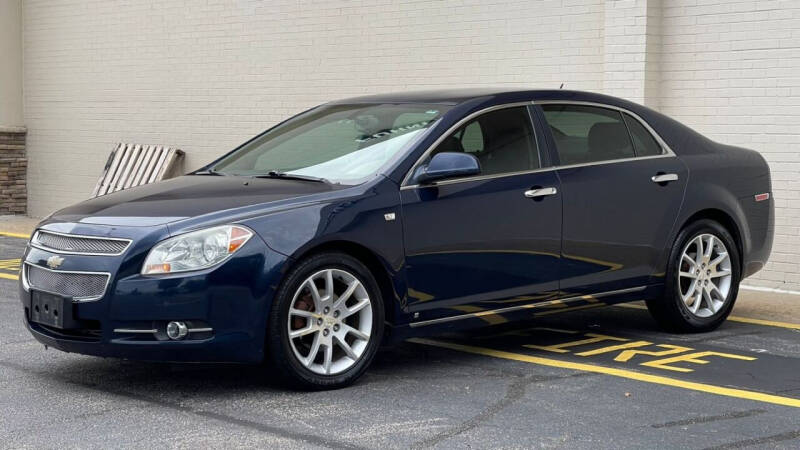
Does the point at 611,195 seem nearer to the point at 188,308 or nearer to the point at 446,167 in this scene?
the point at 446,167

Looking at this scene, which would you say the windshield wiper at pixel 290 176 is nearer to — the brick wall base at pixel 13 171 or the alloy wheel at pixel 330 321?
the alloy wheel at pixel 330 321

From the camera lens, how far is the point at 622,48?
11109 millimetres

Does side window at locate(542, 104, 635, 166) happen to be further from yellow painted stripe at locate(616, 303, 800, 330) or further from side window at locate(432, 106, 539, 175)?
yellow painted stripe at locate(616, 303, 800, 330)

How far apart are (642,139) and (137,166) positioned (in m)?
9.11

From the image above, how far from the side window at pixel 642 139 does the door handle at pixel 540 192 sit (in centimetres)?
92

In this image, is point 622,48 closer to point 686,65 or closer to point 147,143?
point 686,65

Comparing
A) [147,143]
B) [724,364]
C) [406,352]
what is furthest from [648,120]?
[147,143]

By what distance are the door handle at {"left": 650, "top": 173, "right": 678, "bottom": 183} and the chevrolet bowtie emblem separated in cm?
365

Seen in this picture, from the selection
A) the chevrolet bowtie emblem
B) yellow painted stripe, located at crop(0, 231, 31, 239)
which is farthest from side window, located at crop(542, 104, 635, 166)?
yellow painted stripe, located at crop(0, 231, 31, 239)

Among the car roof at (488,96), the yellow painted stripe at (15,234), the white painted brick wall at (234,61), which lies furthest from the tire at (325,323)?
the yellow painted stripe at (15,234)

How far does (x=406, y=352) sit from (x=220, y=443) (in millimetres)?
2299

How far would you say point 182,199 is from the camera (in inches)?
252

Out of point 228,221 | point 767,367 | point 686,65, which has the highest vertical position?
point 686,65

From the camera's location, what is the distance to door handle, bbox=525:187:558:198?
703 centimetres
